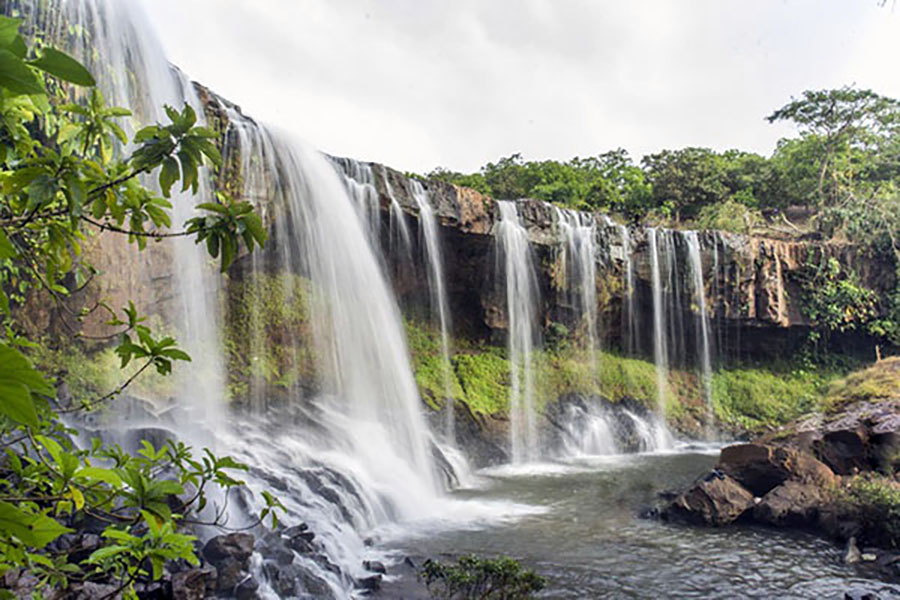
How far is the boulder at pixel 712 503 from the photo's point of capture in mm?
9516

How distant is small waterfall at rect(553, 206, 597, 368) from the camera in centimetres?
1894

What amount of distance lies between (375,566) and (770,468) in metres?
7.50

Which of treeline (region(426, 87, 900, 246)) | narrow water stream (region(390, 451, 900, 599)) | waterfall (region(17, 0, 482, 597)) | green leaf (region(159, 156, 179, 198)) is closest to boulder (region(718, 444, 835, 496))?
narrow water stream (region(390, 451, 900, 599))

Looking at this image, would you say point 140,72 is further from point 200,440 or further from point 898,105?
point 898,105

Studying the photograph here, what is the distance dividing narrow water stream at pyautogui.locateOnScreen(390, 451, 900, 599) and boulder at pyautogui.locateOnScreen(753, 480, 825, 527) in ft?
1.18

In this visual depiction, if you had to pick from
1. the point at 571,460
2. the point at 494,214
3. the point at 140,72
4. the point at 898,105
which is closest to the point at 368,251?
the point at 494,214

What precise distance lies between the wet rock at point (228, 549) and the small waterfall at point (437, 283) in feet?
30.4

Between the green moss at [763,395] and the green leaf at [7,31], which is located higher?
the green leaf at [7,31]

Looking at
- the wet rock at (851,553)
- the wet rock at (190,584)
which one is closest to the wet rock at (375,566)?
the wet rock at (190,584)

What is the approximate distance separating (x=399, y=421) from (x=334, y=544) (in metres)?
6.22

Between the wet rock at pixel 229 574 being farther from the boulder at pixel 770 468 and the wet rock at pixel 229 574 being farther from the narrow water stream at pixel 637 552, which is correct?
the boulder at pixel 770 468

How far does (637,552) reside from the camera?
8.27 meters

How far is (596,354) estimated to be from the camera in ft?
65.8

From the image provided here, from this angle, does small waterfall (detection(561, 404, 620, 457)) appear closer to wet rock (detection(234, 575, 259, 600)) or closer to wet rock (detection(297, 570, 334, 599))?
wet rock (detection(297, 570, 334, 599))
